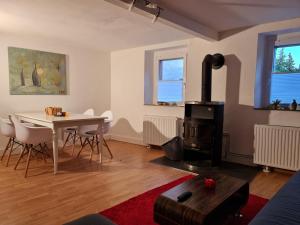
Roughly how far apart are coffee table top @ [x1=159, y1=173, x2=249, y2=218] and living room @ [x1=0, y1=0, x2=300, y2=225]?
0.02m

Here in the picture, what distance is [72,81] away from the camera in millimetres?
4941

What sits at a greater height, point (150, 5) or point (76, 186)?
point (150, 5)

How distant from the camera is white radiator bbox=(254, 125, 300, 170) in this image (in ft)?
10.0

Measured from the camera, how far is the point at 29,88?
428 centimetres

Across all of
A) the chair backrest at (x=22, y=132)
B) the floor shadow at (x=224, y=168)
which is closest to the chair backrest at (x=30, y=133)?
the chair backrest at (x=22, y=132)

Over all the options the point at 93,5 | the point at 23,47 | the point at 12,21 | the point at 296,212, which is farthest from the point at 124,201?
the point at 23,47

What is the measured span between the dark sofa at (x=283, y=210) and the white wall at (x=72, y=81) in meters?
4.27

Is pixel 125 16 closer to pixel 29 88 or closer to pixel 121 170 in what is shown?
pixel 121 170

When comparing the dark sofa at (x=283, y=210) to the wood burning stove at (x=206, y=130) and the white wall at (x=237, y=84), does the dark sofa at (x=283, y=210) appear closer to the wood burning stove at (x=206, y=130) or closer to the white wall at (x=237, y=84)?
the wood burning stove at (x=206, y=130)

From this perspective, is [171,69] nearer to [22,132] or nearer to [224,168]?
[224,168]

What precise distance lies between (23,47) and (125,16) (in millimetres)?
2321

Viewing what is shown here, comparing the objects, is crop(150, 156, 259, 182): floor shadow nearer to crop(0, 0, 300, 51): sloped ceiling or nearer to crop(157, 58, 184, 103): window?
crop(157, 58, 184, 103): window

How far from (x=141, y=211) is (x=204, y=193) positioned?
0.73 m

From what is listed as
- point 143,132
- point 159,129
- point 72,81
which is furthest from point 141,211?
point 72,81
